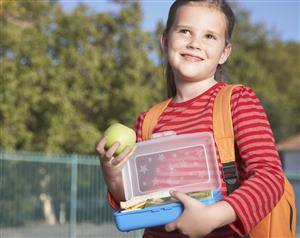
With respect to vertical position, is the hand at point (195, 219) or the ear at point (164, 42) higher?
the ear at point (164, 42)

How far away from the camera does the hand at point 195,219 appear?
5.46ft

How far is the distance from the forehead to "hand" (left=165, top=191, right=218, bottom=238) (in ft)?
2.13

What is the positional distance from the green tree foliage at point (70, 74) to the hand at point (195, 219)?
14.8 metres

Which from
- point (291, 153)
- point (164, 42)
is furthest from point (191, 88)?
point (291, 153)

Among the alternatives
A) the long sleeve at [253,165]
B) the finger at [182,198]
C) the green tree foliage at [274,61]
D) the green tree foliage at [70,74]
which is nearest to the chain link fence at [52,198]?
the green tree foliage at [70,74]

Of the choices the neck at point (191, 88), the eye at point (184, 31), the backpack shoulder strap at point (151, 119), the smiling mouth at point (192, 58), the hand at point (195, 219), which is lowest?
the hand at point (195, 219)

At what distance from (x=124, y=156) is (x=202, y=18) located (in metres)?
0.52

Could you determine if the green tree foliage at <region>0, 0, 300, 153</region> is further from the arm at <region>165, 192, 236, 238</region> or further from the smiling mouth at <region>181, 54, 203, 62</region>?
the arm at <region>165, 192, 236, 238</region>

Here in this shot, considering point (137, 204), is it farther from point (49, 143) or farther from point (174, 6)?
point (49, 143)

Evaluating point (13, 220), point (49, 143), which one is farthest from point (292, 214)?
point (49, 143)

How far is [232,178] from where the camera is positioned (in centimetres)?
191

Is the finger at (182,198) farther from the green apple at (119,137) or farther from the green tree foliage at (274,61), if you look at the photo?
the green tree foliage at (274,61)

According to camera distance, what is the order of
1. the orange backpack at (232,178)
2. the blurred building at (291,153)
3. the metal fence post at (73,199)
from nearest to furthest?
the orange backpack at (232,178) < the metal fence post at (73,199) < the blurred building at (291,153)

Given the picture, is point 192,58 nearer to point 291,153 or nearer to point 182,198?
point 182,198
